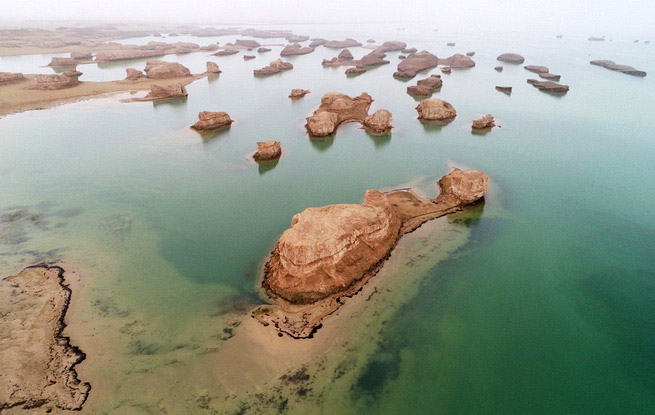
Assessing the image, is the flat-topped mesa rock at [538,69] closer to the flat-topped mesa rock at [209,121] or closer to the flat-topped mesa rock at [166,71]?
the flat-topped mesa rock at [209,121]

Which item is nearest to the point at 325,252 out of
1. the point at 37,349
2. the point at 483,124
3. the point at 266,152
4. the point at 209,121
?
the point at 37,349

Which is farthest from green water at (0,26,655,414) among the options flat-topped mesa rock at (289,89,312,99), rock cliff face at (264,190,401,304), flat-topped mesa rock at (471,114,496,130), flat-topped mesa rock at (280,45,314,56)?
flat-topped mesa rock at (280,45,314,56)

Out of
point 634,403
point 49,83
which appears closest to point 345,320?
point 634,403

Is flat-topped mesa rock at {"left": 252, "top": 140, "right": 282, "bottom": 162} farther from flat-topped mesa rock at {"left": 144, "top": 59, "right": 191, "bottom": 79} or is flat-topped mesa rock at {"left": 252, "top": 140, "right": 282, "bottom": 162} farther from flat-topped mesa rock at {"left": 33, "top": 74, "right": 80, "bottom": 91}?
flat-topped mesa rock at {"left": 144, "top": 59, "right": 191, "bottom": 79}

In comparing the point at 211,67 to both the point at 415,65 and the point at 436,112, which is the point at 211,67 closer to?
the point at 415,65

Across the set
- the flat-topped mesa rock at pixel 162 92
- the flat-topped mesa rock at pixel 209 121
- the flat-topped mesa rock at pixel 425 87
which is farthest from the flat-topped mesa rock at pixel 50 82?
the flat-topped mesa rock at pixel 425 87

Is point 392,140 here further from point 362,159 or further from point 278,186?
point 278,186
